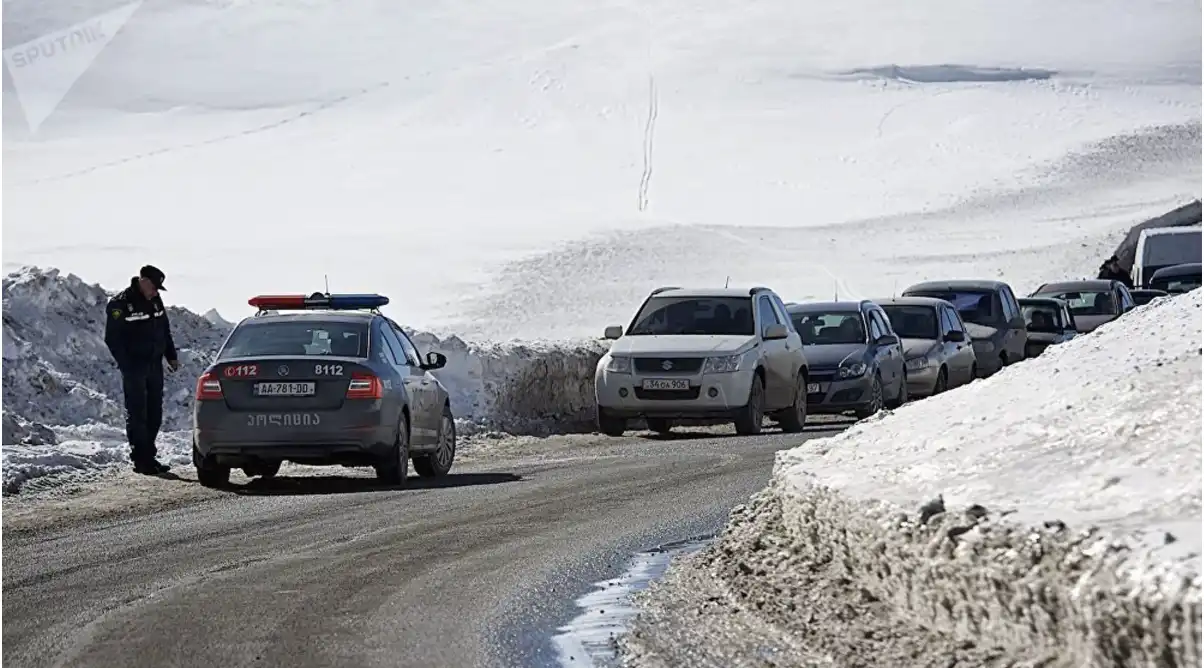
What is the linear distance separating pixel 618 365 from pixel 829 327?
4.74 metres

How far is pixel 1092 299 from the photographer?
37938 mm

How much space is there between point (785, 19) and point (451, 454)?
169271 millimetres

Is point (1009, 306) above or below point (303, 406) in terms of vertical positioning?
above

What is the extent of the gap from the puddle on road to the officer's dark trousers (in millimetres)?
6885

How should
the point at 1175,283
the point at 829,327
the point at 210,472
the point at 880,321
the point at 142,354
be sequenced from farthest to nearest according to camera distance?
the point at 1175,283, the point at 880,321, the point at 829,327, the point at 142,354, the point at 210,472

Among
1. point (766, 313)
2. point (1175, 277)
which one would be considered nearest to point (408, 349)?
point (766, 313)

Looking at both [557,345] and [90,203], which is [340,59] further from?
[557,345]

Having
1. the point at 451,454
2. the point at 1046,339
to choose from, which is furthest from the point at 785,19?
the point at 451,454

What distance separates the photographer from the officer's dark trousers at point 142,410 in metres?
17.4

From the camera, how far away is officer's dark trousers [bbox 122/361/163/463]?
57.1ft

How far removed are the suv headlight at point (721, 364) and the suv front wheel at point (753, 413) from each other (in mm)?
304

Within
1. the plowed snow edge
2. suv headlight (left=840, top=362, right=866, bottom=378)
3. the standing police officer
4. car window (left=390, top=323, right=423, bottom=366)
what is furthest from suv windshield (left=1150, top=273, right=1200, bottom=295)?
the plowed snow edge

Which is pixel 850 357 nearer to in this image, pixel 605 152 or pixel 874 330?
pixel 874 330

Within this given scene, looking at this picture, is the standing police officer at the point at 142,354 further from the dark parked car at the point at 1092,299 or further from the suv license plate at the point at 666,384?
the dark parked car at the point at 1092,299
